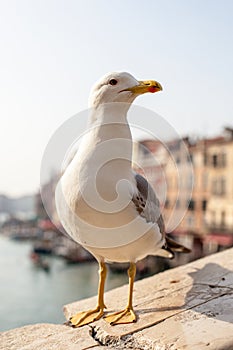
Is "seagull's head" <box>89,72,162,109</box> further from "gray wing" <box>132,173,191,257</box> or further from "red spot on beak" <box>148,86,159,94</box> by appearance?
"gray wing" <box>132,173,191,257</box>

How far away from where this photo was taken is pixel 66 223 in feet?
5.72

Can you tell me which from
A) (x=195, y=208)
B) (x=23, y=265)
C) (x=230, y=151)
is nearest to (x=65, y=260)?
(x=23, y=265)

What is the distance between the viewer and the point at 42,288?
57.0 feet

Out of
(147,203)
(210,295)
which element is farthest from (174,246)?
(147,203)

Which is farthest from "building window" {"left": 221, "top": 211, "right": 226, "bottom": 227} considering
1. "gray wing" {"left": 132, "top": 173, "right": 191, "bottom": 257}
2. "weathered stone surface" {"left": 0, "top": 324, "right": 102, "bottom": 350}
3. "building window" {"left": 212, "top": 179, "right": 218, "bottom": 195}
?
"weathered stone surface" {"left": 0, "top": 324, "right": 102, "bottom": 350}

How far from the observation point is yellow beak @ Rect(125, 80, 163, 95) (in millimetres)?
1687

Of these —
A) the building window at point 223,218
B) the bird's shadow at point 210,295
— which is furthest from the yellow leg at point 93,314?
the building window at point 223,218

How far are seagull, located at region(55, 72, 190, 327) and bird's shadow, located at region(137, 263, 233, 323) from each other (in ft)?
0.86

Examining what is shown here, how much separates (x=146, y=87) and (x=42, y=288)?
55.8ft

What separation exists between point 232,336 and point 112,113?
3.32 feet

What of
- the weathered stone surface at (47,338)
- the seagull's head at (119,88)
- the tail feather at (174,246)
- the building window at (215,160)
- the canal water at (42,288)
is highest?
the building window at (215,160)

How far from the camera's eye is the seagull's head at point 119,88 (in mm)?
1675

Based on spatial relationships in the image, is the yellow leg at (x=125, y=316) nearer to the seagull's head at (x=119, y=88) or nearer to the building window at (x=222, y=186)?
the seagull's head at (x=119, y=88)

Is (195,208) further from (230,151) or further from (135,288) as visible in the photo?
(135,288)
